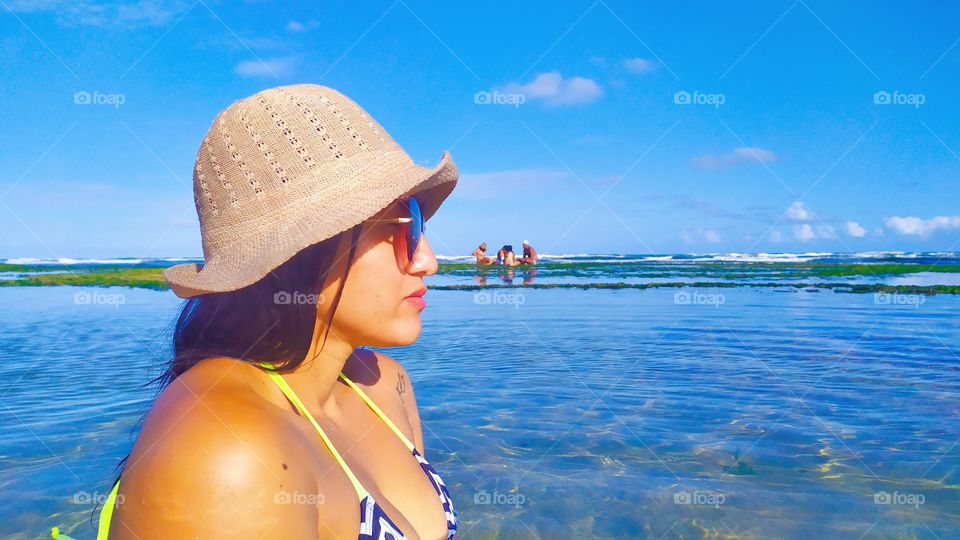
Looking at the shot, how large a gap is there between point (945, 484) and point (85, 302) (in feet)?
58.8

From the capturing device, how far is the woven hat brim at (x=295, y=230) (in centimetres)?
184

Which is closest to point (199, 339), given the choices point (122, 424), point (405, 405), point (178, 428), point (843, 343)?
point (178, 428)

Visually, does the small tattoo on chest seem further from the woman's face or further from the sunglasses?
the sunglasses

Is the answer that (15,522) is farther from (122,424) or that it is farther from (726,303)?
(726,303)

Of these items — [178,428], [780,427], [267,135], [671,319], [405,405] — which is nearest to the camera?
[178,428]

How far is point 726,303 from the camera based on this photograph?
618 inches

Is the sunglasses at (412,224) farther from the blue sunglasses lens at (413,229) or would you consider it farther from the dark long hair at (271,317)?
the dark long hair at (271,317)
